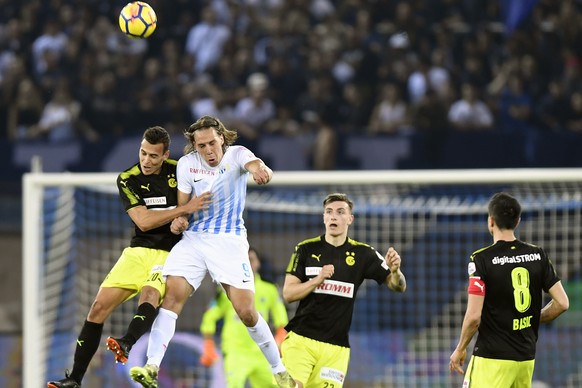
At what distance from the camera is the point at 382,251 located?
41.0 ft

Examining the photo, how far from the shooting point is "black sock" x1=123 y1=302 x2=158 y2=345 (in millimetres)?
7632

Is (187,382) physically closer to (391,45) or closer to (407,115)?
(407,115)

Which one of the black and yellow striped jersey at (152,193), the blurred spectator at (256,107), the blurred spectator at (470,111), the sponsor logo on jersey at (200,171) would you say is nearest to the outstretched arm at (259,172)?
the sponsor logo on jersey at (200,171)

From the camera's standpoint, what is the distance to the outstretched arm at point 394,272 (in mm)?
8055

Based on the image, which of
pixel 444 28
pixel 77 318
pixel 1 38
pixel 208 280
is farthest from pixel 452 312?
pixel 1 38

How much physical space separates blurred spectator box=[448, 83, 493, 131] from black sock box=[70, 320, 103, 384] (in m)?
7.99

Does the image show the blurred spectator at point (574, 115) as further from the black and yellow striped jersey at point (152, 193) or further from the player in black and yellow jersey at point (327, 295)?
the black and yellow striped jersey at point (152, 193)

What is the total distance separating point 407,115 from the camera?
15211mm

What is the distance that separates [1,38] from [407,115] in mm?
6020

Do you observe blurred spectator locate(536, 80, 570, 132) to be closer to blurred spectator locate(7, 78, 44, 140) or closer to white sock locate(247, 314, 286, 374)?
blurred spectator locate(7, 78, 44, 140)

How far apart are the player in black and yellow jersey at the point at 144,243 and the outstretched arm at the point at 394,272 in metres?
1.48

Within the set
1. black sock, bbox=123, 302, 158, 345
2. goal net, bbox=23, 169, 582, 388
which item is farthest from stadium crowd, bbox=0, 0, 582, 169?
black sock, bbox=123, 302, 158, 345

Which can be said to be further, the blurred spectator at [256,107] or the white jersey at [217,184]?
the blurred spectator at [256,107]

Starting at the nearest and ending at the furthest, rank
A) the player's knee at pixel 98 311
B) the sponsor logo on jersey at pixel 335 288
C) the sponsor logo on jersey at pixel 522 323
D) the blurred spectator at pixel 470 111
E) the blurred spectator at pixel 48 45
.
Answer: the sponsor logo on jersey at pixel 522 323, the player's knee at pixel 98 311, the sponsor logo on jersey at pixel 335 288, the blurred spectator at pixel 470 111, the blurred spectator at pixel 48 45
